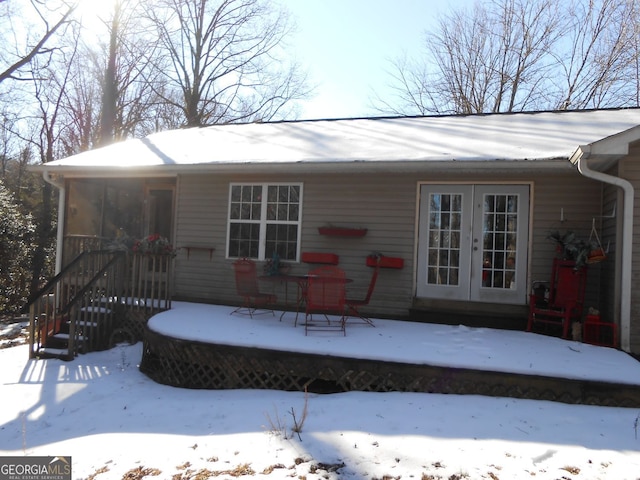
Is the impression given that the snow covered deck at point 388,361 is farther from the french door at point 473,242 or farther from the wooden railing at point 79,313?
the wooden railing at point 79,313

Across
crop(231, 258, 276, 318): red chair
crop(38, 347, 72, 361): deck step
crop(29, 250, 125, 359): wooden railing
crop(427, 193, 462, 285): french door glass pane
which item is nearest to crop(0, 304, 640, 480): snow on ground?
crop(38, 347, 72, 361): deck step

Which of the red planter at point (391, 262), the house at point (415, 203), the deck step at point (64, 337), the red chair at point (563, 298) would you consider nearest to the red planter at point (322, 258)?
the house at point (415, 203)

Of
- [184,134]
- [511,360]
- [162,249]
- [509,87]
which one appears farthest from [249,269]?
[509,87]

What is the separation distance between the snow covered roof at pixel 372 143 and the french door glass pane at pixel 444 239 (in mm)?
776

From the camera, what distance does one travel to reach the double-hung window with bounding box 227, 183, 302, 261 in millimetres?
7023

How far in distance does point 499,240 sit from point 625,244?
5.27 ft

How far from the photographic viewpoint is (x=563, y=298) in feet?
17.2

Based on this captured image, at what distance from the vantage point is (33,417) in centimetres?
400

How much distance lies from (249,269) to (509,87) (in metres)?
16.4

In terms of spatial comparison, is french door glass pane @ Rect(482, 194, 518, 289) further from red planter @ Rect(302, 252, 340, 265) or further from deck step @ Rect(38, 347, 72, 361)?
deck step @ Rect(38, 347, 72, 361)

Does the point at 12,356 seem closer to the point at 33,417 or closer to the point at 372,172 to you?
the point at 33,417

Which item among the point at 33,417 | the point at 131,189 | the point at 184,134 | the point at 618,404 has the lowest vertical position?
the point at 33,417

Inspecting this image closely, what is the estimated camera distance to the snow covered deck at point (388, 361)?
384 centimetres

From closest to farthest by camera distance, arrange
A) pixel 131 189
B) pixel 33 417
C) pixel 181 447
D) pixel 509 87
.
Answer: pixel 181 447 → pixel 33 417 → pixel 131 189 → pixel 509 87
